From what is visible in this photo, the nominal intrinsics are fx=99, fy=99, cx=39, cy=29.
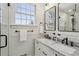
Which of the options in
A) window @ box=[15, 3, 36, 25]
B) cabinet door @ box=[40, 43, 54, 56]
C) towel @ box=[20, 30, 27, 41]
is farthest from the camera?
towel @ box=[20, 30, 27, 41]

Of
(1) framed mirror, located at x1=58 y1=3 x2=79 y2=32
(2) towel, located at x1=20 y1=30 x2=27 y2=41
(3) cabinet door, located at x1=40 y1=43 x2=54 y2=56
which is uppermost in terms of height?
(1) framed mirror, located at x1=58 y1=3 x2=79 y2=32

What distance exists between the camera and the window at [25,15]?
212 centimetres

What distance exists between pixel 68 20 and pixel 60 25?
0.85 ft

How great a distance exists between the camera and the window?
212 cm

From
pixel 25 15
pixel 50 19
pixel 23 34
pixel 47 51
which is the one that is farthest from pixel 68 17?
pixel 23 34

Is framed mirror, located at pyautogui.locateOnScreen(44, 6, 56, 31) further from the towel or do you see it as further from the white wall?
the towel

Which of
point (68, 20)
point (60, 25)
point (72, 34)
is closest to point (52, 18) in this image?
point (60, 25)

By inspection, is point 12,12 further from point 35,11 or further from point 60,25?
point 60,25

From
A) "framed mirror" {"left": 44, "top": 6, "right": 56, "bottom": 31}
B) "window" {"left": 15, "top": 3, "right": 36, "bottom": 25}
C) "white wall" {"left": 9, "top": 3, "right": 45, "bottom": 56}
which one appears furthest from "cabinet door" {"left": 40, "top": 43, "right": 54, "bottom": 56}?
"window" {"left": 15, "top": 3, "right": 36, "bottom": 25}

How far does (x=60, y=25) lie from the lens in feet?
6.52

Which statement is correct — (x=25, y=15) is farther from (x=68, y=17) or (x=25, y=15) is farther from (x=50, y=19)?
(x=68, y=17)

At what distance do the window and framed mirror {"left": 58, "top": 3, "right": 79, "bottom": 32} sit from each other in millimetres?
581

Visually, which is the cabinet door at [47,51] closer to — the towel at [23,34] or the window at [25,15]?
the towel at [23,34]

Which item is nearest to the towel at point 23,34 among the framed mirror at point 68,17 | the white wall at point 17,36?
the white wall at point 17,36
